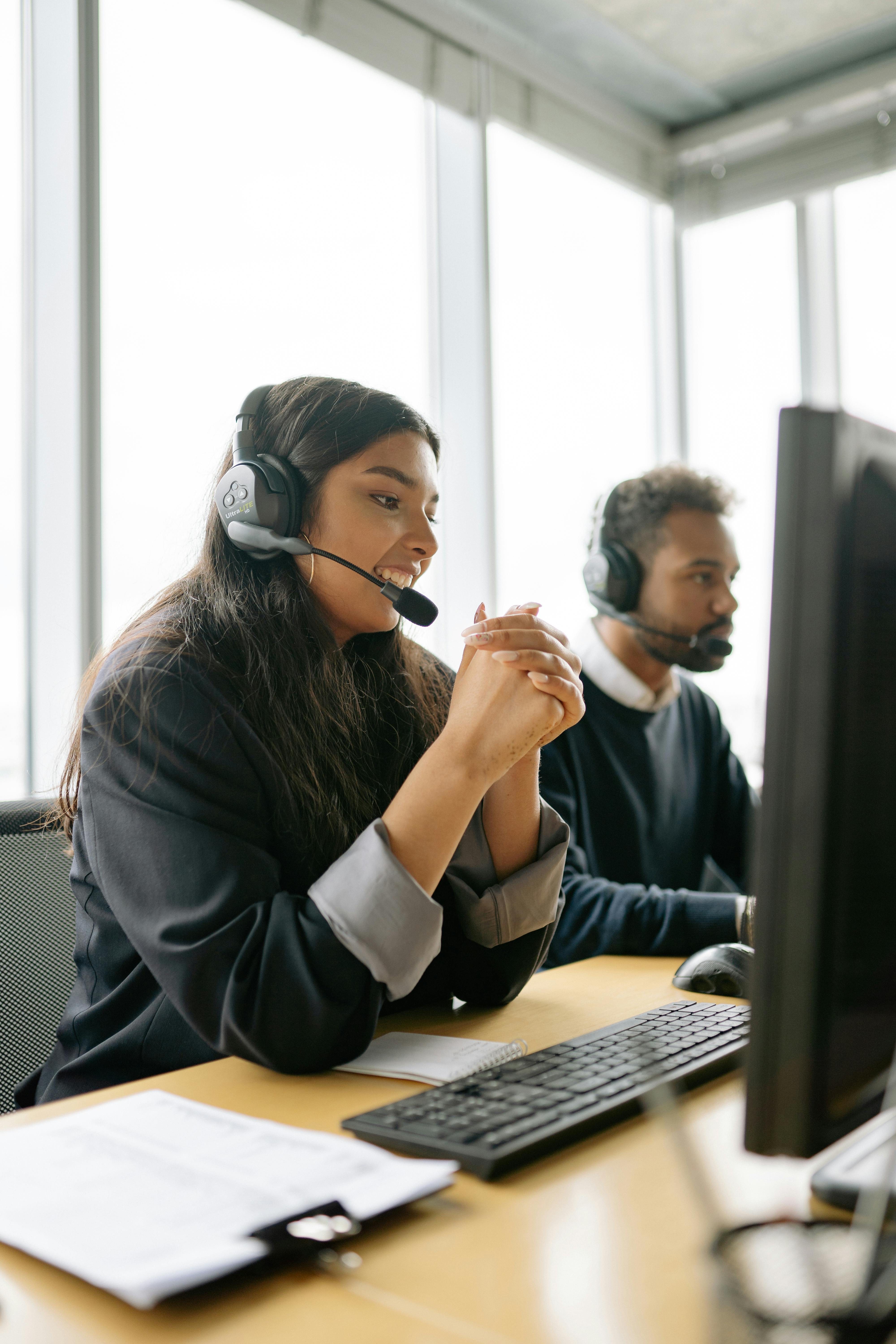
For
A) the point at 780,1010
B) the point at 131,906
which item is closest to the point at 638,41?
the point at 131,906

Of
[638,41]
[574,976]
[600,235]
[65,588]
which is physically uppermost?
[638,41]

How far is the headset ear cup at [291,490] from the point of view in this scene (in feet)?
3.68

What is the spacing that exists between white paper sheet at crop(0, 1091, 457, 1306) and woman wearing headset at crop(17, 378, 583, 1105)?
146 millimetres

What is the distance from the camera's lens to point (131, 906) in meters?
0.85

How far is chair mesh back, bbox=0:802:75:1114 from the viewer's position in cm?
104

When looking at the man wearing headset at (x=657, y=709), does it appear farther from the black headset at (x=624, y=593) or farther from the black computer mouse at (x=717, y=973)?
the black computer mouse at (x=717, y=973)

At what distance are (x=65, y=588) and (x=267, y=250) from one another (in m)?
0.89

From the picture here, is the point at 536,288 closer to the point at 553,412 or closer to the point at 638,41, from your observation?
the point at 553,412

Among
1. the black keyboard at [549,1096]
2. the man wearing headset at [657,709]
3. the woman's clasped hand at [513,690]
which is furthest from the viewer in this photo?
the man wearing headset at [657,709]

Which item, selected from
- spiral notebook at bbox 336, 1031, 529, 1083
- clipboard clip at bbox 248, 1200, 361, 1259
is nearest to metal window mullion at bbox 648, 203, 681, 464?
spiral notebook at bbox 336, 1031, 529, 1083

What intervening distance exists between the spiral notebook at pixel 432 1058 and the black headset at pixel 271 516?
0.43 metres

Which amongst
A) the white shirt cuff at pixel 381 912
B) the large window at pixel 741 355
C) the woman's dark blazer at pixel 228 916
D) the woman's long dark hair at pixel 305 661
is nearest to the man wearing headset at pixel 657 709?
the woman's long dark hair at pixel 305 661

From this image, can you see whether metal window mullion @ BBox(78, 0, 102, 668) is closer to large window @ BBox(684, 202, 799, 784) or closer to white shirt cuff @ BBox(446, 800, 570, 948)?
white shirt cuff @ BBox(446, 800, 570, 948)

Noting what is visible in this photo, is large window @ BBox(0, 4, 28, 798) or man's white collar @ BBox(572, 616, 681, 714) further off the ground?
large window @ BBox(0, 4, 28, 798)
